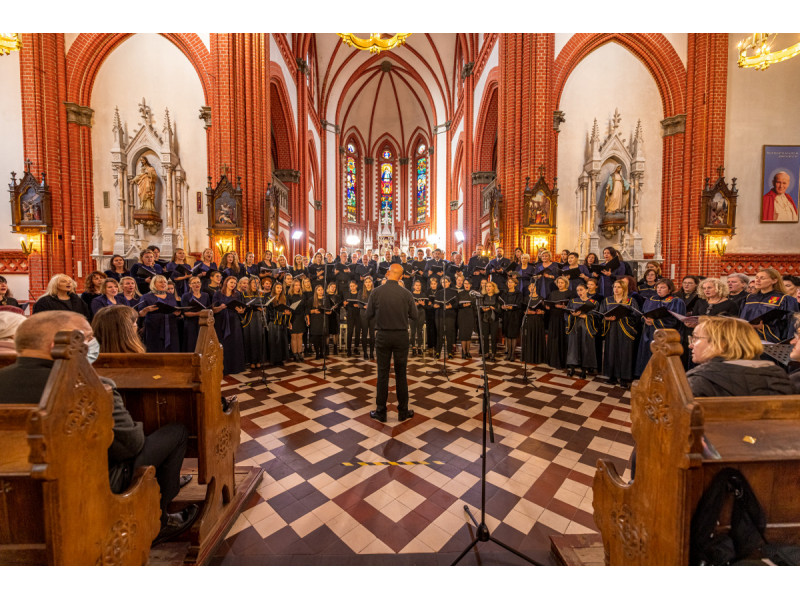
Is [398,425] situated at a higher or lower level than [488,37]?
lower

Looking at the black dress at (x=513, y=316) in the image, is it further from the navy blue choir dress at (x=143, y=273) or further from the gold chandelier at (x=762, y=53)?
the navy blue choir dress at (x=143, y=273)

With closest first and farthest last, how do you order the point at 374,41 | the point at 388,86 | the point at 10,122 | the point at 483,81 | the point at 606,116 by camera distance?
the point at 374,41
the point at 10,122
the point at 606,116
the point at 483,81
the point at 388,86

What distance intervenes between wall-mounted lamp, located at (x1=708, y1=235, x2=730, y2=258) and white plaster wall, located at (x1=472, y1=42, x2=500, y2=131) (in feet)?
28.7

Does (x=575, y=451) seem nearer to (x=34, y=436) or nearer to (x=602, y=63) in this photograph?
(x=34, y=436)

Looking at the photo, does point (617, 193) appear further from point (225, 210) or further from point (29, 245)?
point (29, 245)

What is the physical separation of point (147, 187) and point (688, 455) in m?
12.5

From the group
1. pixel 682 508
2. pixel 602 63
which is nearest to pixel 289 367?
pixel 682 508

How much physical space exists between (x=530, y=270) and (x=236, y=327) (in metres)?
6.52

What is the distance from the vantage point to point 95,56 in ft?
32.0

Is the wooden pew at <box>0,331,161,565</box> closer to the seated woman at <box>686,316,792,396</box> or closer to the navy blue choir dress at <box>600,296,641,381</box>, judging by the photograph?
the seated woman at <box>686,316,792,396</box>

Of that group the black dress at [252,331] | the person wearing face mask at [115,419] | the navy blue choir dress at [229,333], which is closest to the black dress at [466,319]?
the black dress at [252,331]

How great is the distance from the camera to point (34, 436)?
1229mm

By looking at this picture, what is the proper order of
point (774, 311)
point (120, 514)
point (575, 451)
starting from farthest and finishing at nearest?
point (774, 311), point (575, 451), point (120, 514)

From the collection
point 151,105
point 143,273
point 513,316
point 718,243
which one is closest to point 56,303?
point 143,273
